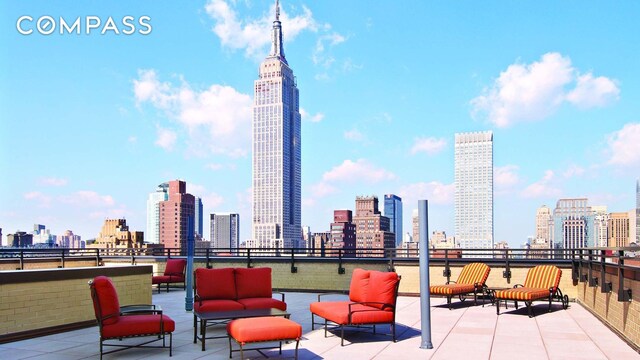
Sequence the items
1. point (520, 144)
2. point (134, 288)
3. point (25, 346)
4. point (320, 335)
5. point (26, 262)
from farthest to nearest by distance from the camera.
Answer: point (520, 144)
point (26, 262)
point (134, 288)
point (320, 335)
point (25, 346)

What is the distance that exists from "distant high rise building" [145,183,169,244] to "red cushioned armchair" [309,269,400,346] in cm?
13702

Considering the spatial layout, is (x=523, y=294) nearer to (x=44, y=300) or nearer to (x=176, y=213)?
(x=44, y=300)

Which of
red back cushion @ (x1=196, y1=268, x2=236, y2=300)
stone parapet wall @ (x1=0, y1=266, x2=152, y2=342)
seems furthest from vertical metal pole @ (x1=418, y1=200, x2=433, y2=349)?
stone parapet wall @ (x1=0, y1=266, x2=152, y2=342)


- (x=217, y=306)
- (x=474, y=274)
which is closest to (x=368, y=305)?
(x=217, y=306)

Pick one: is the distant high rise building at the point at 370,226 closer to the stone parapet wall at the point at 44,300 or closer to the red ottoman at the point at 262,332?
the stone parapet wall at the point at 44,300

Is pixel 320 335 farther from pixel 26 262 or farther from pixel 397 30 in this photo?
pixel 397 30

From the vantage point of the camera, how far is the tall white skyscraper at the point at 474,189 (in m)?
174

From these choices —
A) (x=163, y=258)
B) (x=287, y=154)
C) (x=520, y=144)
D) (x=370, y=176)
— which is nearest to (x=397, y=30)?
(x=520, y=144)

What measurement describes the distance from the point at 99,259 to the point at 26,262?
2.05 metres

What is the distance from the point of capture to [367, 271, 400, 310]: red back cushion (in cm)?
766

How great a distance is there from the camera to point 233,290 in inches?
333

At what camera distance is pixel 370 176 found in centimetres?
11481

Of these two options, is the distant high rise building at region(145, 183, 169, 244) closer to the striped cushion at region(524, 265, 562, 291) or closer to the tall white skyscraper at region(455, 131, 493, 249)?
the tall white skyscraper at region(455, 131, 493, 249)

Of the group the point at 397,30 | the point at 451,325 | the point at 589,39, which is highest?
the point at 397,30
